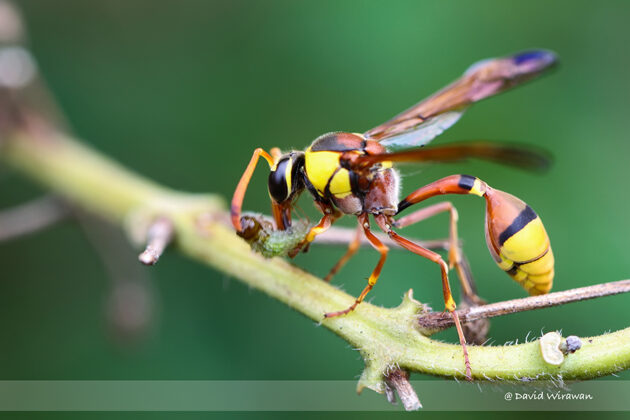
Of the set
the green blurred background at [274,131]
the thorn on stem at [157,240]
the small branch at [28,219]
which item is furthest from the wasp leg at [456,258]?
the small branch at [28,219]

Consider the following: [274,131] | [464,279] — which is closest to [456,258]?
[464,279]

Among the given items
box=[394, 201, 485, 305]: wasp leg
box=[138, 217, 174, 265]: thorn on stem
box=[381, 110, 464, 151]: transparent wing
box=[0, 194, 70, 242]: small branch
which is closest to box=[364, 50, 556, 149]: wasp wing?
box=[381, 110, 464, 151]: transparent wing

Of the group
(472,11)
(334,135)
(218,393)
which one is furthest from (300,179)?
(472,11)

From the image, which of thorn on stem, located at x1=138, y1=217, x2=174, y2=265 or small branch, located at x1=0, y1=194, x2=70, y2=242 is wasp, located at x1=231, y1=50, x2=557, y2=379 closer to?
thorn on stem, located at x1=138, y1=217, x2=174, y2=265

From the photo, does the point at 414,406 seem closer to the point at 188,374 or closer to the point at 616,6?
the point at 188,374

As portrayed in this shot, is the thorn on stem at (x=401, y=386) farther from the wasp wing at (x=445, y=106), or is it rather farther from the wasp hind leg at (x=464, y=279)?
the wasp wing at (x=445, y=106)
